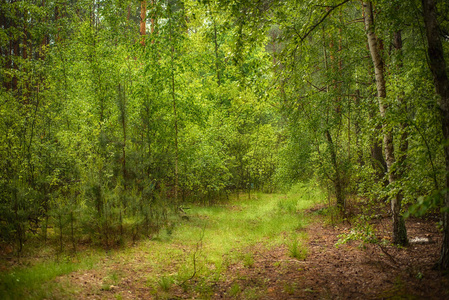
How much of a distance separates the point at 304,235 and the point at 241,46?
580 cm

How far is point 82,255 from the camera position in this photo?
266 inches

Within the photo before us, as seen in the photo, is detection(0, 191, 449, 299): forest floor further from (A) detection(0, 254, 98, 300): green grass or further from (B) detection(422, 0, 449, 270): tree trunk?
(B) detection(422, 0, 449, 270): tree trunk

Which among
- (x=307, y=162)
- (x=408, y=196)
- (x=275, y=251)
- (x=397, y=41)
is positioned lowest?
(x=275, y=251)

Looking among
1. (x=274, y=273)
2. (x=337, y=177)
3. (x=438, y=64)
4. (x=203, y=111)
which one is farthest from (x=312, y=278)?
(x=203, y=111)

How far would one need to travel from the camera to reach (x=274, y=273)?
570 centimetres

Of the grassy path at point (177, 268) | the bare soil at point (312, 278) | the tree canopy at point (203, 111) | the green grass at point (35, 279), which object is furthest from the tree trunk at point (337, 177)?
the green grass at point (35, 279)

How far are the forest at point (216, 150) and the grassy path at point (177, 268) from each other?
5 centimetres

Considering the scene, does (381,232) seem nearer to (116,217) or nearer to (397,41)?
(397,41)

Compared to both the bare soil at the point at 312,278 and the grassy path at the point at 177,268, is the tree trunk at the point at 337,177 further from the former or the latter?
the bare soil at the point at 312,278

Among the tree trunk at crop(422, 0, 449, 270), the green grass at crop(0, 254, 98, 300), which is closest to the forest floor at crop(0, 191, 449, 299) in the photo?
the green grass at crop(0, 254, 98, 300)

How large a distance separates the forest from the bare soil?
0.18 ft

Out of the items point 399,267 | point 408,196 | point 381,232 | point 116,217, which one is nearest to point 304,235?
point 381,232

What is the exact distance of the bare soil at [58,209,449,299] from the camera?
161 inches

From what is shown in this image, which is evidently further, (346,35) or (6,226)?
(346,35)
